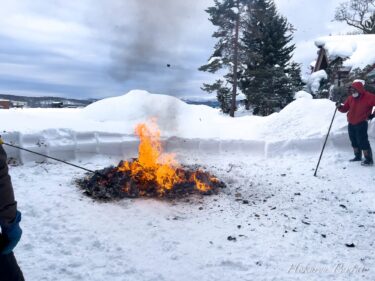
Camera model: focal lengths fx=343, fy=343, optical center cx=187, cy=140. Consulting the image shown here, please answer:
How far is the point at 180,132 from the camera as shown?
10719mm

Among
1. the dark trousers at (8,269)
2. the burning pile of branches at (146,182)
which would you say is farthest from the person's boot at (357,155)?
the dark trousers at (8,269)

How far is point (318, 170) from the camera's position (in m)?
8.72

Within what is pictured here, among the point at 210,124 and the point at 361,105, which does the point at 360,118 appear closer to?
the point at 361,105

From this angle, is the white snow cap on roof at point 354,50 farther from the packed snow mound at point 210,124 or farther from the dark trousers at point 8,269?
the dark trousers at point 8,269

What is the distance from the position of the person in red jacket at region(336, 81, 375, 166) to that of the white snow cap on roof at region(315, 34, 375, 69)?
446 inches

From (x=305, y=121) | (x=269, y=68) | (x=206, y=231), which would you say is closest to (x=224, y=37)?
(x=269, y=68)

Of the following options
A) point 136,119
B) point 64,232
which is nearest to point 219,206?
point 64,232

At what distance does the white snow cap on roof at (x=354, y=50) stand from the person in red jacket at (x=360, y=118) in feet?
37.2

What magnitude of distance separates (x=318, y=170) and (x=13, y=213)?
7.64 meters

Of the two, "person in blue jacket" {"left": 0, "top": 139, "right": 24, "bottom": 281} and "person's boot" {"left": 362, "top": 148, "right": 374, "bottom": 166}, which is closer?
"person in blue jacket" {"left": 0, "top": 139, "right": 24, "bottom": 281}

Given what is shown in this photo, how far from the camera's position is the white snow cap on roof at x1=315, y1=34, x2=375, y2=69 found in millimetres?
19453

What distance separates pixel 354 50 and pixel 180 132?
16.8m

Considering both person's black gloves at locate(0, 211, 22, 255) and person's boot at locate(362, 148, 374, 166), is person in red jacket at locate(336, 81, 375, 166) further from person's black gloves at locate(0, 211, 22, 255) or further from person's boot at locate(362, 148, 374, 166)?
person's black gloves at locate(0, 211, 22, 255)

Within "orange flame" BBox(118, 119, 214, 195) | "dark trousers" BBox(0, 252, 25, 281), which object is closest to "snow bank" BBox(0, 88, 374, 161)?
"orange flame" BBox(118, 119, 214, 195)
